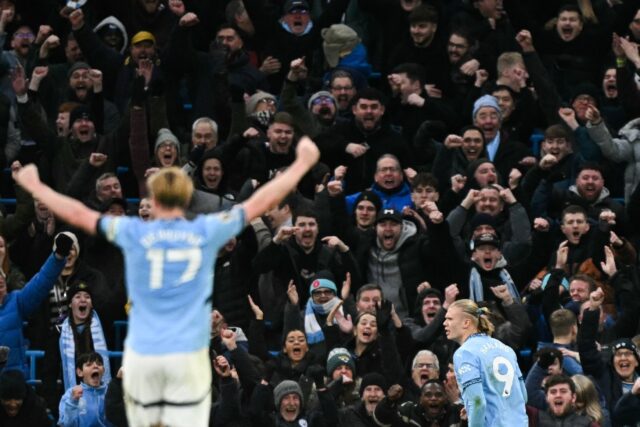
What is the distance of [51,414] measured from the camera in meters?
18.9

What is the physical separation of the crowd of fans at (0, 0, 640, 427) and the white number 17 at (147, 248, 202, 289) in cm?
580

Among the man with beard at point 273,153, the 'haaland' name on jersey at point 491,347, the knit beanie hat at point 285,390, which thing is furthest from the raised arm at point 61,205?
the man with beard at point 273,153

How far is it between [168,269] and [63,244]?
19.5 feet

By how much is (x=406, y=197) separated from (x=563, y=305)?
230 centimetres

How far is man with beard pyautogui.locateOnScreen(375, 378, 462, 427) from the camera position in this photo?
17672mm

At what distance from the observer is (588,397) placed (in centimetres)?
1773

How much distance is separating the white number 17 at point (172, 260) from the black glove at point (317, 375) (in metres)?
6.17

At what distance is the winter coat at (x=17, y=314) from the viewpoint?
18.5m

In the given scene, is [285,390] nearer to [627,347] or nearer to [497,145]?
A: [627,347]

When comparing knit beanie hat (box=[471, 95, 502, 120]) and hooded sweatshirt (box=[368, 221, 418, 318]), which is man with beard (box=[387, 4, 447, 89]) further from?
hooded sweatshirt (box=[368, 221, 418, 318])

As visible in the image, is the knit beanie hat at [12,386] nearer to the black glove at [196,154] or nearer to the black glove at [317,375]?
the black glove at [317,375]

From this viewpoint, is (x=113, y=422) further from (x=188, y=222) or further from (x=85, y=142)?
(x=188, y=222)

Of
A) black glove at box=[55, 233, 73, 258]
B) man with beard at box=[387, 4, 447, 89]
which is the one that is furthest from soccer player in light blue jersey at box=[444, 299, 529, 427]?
man with beard at box=[387, 4, 447, 89]

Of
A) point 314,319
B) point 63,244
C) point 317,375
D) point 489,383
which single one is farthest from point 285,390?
point 489,383
